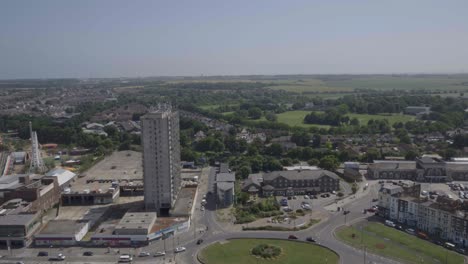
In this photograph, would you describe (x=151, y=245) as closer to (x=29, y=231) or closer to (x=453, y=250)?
(x=29, y=231)

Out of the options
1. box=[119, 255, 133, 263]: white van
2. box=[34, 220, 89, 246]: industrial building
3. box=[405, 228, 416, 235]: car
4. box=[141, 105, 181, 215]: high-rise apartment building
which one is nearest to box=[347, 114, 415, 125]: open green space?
box=[405, 228, 416, 235]: car

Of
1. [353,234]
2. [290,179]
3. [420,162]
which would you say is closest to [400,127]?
[420,162]

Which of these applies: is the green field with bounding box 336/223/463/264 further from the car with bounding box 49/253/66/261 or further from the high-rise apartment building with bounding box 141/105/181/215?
the car with bounding box 49/253/66/261

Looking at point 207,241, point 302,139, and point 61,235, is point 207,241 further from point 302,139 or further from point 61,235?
point 302,139

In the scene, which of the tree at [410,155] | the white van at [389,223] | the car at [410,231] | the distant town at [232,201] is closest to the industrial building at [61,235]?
the distant town at [232,201]

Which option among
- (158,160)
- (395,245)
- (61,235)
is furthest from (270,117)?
(61,235)
